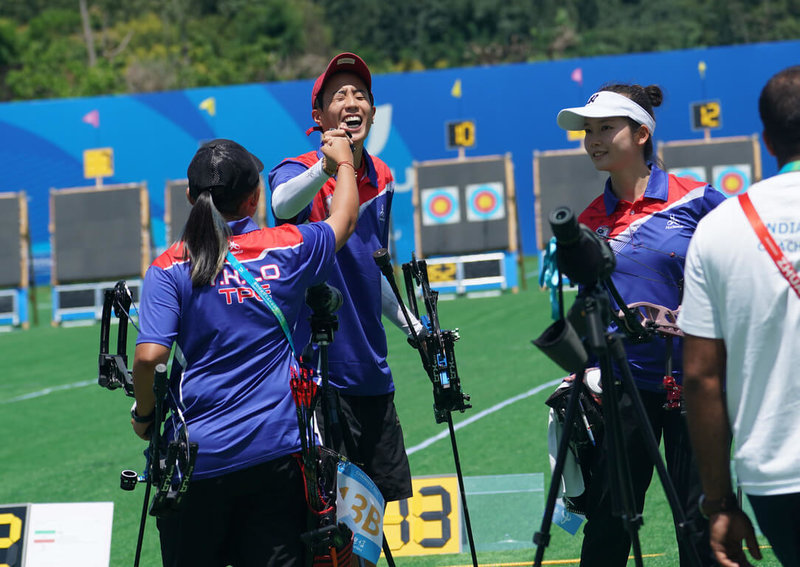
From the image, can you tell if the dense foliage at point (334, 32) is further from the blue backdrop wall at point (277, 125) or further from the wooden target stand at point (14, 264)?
the wooden target stand at point (14, 264)

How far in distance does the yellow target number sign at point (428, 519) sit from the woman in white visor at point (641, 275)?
45.1 inches

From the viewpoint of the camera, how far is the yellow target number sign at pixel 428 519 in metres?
4.12

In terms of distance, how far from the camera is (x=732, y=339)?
203cm

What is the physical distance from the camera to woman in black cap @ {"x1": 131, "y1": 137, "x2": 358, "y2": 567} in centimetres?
249

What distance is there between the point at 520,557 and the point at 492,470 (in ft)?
4.23

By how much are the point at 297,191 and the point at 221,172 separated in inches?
13.4

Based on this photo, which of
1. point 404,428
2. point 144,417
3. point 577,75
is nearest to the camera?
point 144,417

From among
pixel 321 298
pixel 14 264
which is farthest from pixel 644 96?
pixel 14 264

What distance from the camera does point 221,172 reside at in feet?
8.51

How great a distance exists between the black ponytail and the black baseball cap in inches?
1.3

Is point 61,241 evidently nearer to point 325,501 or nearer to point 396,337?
point 396,337

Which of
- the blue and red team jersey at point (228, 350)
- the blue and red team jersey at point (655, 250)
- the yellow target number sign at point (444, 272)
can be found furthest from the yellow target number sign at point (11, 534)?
the yellow target number sign at point (444, 272)

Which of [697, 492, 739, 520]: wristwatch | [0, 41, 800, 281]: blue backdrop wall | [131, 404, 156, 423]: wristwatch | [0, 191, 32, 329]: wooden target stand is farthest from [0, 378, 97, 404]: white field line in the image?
[0, 41, 800, 281]: blue backdrop wall

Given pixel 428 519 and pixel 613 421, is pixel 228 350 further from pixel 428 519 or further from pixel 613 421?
pixel 428 519
